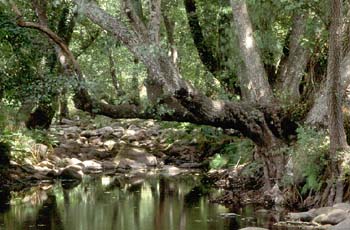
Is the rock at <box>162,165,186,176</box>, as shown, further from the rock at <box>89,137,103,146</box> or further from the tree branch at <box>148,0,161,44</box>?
the tree branch at <box>148,0,161,44</box>

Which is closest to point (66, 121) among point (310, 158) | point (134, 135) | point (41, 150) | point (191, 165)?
point (134, 135)

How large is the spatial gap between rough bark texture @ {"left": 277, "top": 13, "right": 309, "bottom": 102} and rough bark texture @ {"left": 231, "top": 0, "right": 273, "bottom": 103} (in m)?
0.58

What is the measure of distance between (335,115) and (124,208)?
482cm

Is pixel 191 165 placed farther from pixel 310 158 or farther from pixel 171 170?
pixel 310 158

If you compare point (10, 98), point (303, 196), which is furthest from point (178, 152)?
point (303, 196)

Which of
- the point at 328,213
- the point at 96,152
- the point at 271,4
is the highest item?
the point at 271,4

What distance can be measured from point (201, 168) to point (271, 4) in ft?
24.7

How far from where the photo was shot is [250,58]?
14773 millimetres

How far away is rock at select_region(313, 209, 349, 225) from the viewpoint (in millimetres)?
10479

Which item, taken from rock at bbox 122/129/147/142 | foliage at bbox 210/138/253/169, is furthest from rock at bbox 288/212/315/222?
rock at bbox 122/129/147/142

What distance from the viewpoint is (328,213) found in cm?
1081

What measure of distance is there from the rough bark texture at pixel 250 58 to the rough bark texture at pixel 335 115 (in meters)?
2.89

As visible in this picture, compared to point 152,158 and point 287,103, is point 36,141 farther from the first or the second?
point 287,103

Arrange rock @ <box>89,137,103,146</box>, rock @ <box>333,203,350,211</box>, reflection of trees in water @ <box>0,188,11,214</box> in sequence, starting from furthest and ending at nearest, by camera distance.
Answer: rock @ <box>89,137,103,146</box> → reflection of trees in water @ <box>0,188,11,214</box> → rock @ <box>333,203,350,211</box>
